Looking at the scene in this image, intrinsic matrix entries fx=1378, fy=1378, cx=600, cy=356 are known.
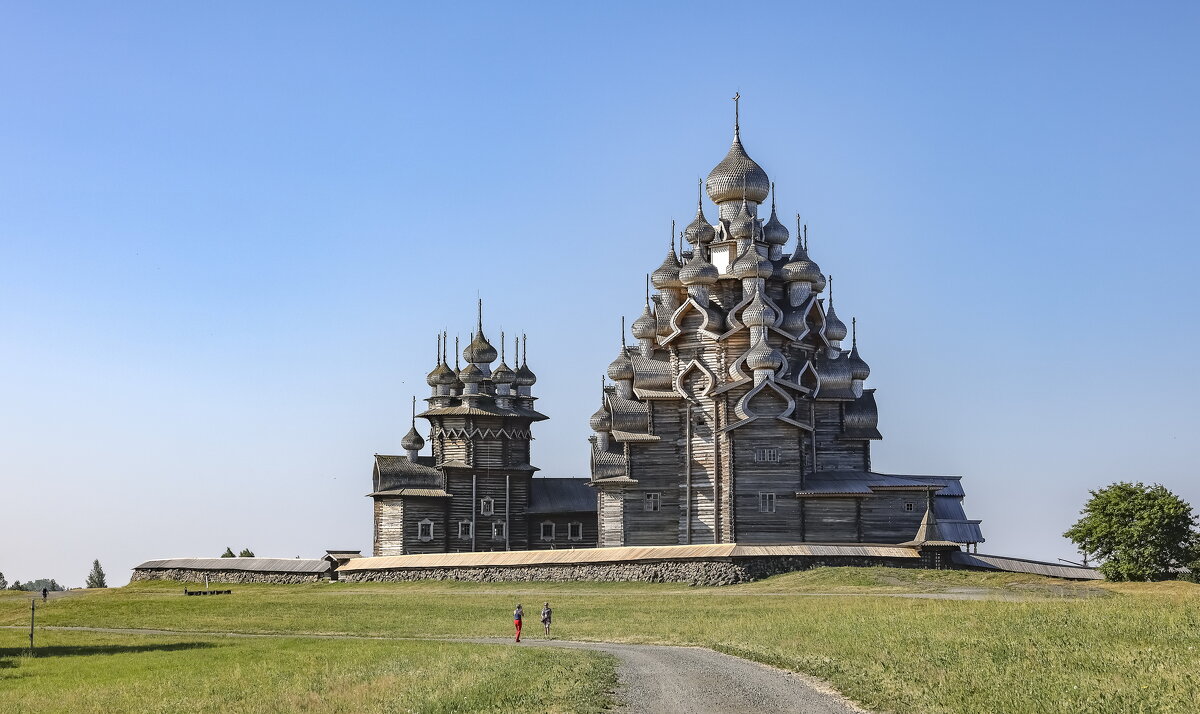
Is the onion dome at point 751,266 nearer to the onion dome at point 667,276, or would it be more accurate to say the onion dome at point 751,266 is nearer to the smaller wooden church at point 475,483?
the onion dome at point 667,276

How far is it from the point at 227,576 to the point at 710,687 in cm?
5585

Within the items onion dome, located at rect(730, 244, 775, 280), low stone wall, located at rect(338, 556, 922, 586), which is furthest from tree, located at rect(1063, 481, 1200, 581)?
onion dome, located at rect(730, 244, 775, 280)

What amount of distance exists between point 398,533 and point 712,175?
25.1m

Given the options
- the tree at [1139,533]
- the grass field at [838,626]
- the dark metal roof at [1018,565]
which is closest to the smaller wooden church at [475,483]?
the grass field at [838,626]

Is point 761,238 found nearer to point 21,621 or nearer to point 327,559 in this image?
point 327,559

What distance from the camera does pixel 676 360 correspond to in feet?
221

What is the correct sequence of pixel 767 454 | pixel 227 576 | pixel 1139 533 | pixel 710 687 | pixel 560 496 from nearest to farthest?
1. pixel 710 687
2. pixel 1139 533
3. pixel 767 454
4. pixel 227 576
5. pixel 560 496

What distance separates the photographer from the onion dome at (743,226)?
6844 centimetres

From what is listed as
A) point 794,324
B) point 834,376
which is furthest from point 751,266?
point 834,376

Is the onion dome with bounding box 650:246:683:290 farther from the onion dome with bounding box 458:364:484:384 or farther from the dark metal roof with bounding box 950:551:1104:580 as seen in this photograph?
the dark metal roof with bounding box 950:551:1104:580

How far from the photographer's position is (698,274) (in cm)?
6694

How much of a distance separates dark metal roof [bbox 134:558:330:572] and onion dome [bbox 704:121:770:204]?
27932mm

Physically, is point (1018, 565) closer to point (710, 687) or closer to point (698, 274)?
point (698, 274)

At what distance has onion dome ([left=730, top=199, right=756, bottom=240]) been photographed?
225ft
